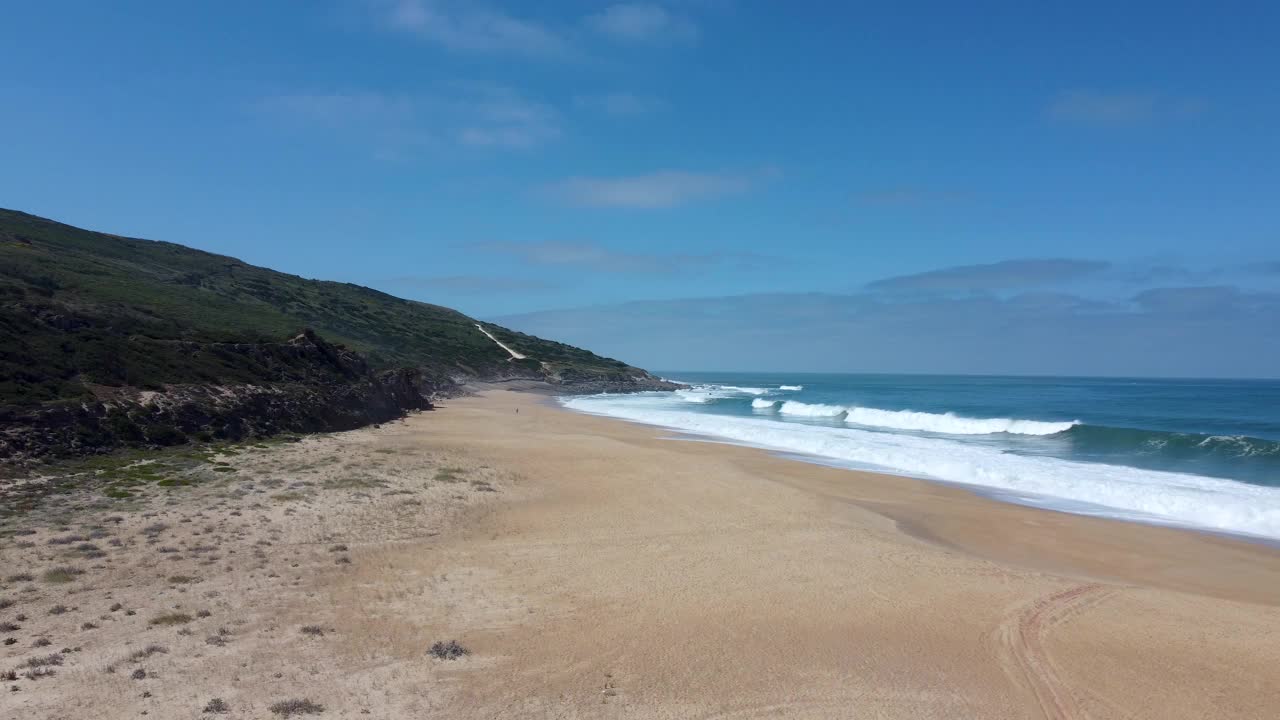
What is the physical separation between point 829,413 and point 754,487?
3734 centimetres

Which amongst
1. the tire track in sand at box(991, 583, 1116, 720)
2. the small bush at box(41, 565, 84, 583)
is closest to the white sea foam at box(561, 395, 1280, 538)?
the tire track in sand at box(991, 583, 1116, 720)

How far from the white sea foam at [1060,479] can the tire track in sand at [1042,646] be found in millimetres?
8442

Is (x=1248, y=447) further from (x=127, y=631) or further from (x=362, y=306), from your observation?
(x=362, y=306)

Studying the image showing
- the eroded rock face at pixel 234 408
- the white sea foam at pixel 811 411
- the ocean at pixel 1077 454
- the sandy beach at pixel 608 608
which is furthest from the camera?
the white sea foam at pixel 811 411

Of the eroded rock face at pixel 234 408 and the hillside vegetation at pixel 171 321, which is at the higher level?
the hillside vegetation at pixel 171 321

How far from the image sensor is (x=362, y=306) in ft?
275

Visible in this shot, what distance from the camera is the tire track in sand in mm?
Answer: 7273

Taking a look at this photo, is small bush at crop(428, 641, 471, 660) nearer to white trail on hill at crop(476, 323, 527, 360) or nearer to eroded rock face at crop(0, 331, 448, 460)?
eroded rock face at crop(0, 331, 448, 460)

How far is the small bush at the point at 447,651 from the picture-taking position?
7.61 meters

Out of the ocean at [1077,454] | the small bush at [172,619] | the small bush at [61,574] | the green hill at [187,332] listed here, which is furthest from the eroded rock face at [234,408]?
the ocean at [1077,454]

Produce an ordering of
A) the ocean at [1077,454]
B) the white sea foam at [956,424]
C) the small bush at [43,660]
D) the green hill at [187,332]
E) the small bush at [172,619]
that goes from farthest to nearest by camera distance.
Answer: the white sea foam at [956,424] < the green hill at [187,332] < the ocean at [1077,454] < the small bush at [172,619] < the small bush at [43,660]

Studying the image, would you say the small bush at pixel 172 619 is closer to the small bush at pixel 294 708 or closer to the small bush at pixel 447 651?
the small bush at pixel 294 708

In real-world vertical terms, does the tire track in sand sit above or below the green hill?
below

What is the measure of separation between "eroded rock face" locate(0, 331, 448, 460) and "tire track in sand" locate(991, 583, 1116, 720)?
17813mm
